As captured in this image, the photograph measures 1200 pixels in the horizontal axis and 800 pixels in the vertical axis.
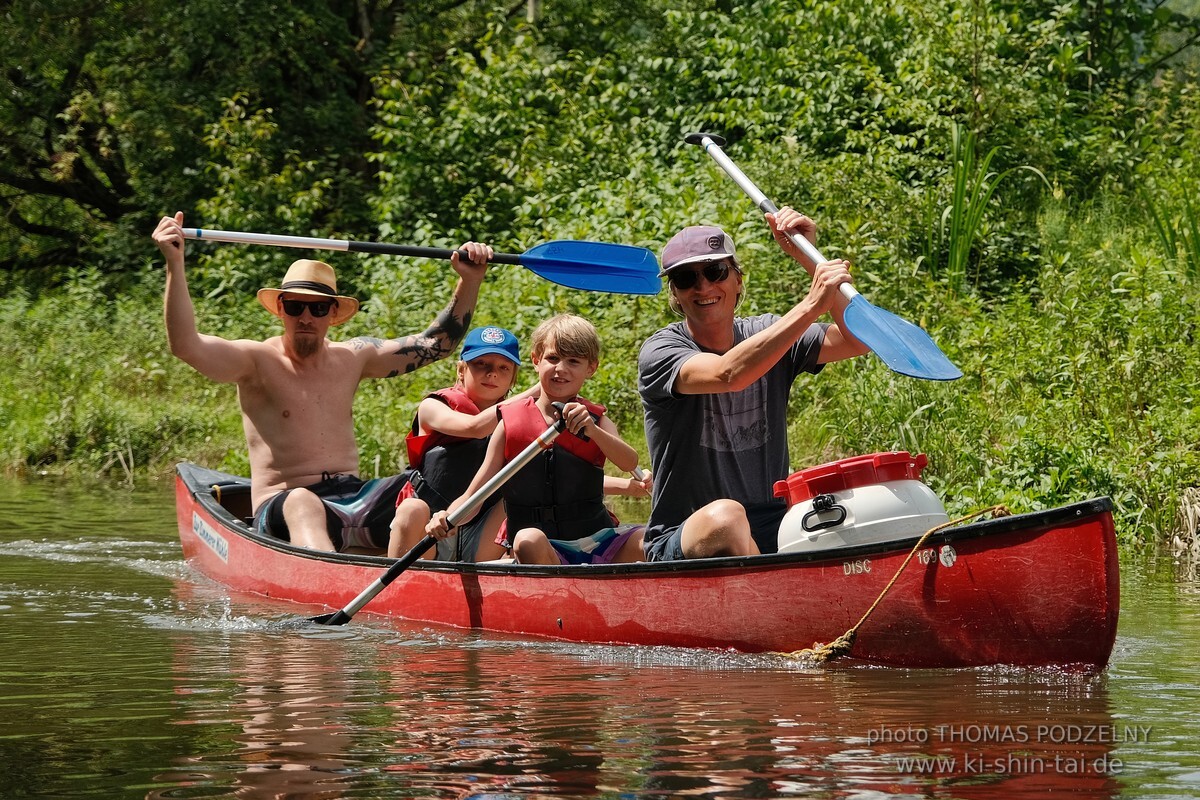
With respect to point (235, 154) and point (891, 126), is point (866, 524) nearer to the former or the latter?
point (891, 126)

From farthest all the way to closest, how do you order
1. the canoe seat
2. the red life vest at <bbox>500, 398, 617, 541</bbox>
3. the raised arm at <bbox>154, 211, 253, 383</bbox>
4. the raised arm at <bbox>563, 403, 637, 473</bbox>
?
the canoe seat < the raised arm at <bbox>154, 211, 253, 383</bbox> < the red life vest at <bbox>500, 398, 617, 541</bbox> < the raised arm at <bbox>563, 403, 637, 473</bbox>

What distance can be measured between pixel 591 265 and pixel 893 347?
2668 millimetres

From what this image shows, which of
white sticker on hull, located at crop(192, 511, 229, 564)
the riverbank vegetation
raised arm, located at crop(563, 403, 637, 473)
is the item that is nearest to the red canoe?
raised arm, located at crop(563, 403, 637, 473)

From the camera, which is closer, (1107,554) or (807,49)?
(1107,554)

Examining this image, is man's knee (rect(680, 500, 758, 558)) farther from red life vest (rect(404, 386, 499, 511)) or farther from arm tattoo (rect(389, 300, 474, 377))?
arm tattoo (rect(389, 300, 474, 377))

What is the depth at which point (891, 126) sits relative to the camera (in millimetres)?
12383

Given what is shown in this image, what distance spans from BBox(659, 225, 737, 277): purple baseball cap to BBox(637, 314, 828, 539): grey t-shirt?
9.2 inches

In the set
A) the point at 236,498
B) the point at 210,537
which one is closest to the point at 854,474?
the point at 210,537

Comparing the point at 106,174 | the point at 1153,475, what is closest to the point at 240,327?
the point at 106,174

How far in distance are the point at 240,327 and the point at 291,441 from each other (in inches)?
307

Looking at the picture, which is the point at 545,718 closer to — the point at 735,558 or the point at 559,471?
the point at 735,558

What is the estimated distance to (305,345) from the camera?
21.3 feet

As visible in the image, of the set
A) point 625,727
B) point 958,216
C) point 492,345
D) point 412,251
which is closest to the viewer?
point 625,727

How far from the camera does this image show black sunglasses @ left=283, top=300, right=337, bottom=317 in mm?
6484
